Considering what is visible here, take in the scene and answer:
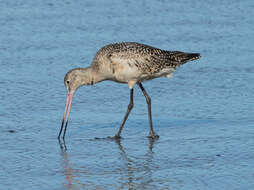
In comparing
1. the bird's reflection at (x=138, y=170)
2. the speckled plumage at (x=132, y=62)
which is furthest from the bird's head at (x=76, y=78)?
the bird's reflection at (x=138, y=170)

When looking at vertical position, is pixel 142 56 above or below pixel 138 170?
above

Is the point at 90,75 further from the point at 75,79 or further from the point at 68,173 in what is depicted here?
the point at 68,173

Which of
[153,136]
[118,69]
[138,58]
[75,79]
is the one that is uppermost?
[138,58]

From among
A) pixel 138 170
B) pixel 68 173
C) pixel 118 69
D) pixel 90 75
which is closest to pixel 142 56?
Result: pixel 118 69

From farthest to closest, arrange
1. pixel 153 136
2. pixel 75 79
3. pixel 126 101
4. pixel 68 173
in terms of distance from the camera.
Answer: pixel 126 101, pixel 75 79, pixel 153 136, pixel 68 173

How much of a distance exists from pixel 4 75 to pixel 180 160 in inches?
142

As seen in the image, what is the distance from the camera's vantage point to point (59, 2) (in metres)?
12.9

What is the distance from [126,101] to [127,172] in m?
2.57

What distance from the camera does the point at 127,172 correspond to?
6.12 meters

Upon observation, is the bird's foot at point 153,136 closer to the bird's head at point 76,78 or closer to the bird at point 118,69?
the bird at point 118,69

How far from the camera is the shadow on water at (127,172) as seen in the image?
575 centimetres

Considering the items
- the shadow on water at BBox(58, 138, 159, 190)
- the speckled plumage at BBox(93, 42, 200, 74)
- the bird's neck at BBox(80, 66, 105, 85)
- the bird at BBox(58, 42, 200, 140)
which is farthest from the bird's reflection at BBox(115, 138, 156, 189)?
the speckled plumage at BBox(93, 42, 200, 74)

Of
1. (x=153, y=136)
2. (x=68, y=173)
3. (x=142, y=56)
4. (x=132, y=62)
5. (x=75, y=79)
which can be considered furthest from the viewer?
(x=142, y=56)

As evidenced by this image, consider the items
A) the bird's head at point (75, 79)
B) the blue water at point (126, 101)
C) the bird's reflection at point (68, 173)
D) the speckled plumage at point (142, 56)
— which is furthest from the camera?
the speckled plumage at point (142, 56)
